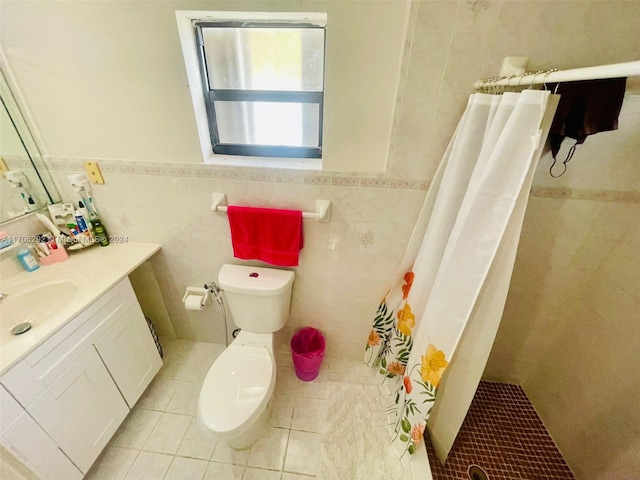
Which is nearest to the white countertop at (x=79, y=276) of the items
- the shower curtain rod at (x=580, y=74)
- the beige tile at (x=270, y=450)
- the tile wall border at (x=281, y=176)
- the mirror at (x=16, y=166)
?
the mirror at (x=16, y=166)

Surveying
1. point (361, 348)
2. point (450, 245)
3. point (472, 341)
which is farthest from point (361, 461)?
point (450, 245)

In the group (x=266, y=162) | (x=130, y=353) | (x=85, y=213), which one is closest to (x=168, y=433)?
(x=130, y=353)

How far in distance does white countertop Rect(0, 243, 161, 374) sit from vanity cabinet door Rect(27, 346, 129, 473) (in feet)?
0.66

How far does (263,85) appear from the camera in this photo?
1.13 metres

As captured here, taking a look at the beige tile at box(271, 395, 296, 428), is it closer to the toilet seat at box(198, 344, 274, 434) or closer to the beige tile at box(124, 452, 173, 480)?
the toilet seat at box(198, 344, 274, 434)

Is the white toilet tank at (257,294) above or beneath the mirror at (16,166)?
beneath

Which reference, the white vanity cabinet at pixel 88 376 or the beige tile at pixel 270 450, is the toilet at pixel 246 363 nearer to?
the beige tile at pixel 270 450

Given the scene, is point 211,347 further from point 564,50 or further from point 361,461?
point 564,50

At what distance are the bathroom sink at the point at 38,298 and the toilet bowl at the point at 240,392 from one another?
2.32ft

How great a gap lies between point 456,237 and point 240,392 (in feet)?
3.78

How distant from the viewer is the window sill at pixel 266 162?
1142mm

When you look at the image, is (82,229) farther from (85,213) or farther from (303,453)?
(303,453)

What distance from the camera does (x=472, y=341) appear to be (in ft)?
3.14

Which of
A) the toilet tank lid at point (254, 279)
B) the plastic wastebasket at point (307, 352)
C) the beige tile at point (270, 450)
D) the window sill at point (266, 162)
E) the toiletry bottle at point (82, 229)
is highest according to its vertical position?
the window sill at point (266, 162)
